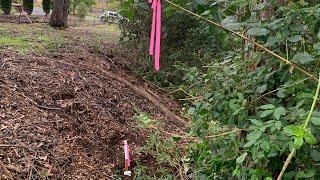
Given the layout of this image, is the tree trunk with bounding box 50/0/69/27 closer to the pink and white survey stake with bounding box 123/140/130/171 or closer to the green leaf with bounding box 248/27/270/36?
the pink and white survey stake with bounding box 123/140/130/171

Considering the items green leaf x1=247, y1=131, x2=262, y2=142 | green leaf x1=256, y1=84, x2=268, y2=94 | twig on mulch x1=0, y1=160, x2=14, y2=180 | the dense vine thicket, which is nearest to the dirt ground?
twig on mulch x1=0, y1=160, x2=14, y2=180

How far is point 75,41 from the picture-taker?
23.6ft

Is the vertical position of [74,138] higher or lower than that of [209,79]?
lower

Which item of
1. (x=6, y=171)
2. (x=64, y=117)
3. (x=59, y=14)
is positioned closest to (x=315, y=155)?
(x=6, y=171)

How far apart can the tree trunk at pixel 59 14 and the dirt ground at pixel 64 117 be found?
4.21 metres

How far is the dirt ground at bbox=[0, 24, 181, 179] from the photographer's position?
10.1 feet

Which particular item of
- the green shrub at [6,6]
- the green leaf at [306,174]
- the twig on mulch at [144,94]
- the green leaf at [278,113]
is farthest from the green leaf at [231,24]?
the green shrub at [6,6]

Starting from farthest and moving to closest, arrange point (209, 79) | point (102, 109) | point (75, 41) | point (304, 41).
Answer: point (75, 41)
point (102, 109)
point (209, 79)
point (304, 41)

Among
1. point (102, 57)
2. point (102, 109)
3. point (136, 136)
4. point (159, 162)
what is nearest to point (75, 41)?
point (102, 57)

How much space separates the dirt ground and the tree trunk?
4208 millimetres

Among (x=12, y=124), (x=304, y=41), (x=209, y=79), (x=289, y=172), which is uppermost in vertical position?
(x=304, y=41)

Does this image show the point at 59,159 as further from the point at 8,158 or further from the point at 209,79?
the point at 209,79

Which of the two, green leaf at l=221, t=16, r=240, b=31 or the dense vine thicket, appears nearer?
the dense vine thicket

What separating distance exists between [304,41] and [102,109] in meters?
2.83
